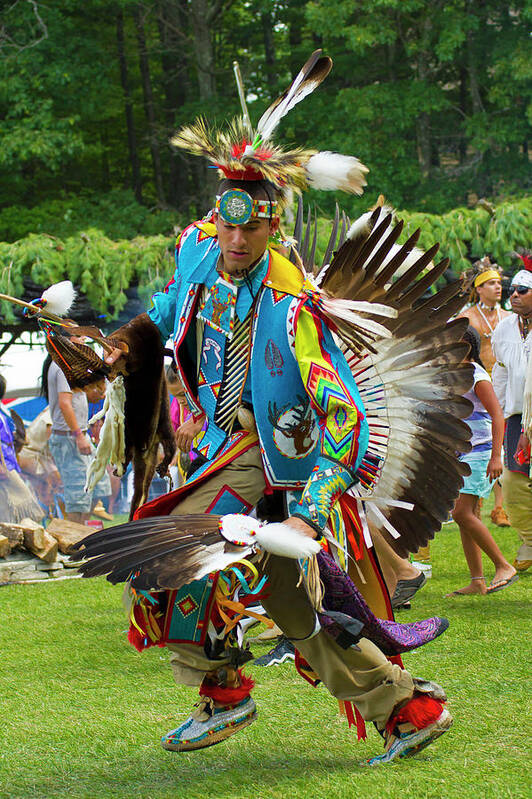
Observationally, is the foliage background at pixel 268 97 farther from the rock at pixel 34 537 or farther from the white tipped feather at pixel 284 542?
the white tipped feather at pixel 284 542

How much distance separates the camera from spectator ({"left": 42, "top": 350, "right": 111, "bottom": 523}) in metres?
7.85

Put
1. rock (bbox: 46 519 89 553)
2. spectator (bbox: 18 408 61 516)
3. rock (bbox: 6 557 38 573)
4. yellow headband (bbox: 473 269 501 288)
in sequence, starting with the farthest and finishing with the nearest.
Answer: spectator (bbox: 18 408 61 516), rock (bbox: 46 519 89 553), yellow headband (bbox: 473 269 501 288), rock (bbox: 6 557 38 573)

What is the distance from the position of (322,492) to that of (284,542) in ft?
0.79

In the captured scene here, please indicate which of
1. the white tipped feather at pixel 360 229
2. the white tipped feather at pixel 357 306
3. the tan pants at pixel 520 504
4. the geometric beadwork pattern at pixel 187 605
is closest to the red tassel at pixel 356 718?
the geometric beadwork pattern at pixel 187 605

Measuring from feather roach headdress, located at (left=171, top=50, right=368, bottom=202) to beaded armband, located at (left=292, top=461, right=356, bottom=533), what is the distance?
2.72 feet

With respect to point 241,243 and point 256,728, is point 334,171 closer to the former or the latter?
point 241,243

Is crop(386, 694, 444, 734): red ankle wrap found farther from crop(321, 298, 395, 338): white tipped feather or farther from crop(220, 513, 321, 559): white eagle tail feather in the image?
crop(321, 298, 395, 338): white tipped feather

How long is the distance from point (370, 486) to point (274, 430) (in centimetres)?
45

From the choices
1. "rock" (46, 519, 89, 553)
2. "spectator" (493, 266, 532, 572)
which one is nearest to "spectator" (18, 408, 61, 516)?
"rock" (46, 519, 89, 553)

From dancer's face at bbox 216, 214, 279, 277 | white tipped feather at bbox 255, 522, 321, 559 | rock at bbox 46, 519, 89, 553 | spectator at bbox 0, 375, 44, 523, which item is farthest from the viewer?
spectator at bbox 0, 375, 44, 523

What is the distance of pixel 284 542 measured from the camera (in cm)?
247

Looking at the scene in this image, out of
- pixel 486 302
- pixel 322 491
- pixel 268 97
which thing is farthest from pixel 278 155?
pixel 268 97

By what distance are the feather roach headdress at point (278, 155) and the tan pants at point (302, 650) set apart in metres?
0.80

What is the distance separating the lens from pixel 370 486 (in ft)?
10.5
